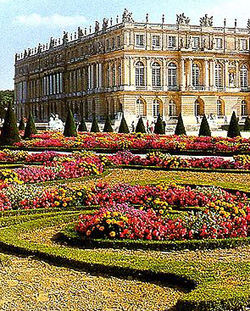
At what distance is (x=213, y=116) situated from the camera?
5719cm

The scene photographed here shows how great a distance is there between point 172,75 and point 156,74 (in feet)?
5.43

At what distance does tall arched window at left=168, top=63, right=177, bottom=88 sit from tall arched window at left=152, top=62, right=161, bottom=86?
3.38ft

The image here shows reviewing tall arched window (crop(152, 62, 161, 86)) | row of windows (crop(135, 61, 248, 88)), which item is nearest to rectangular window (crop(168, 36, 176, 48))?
row of windows (crop(135, 61, 248, 88))

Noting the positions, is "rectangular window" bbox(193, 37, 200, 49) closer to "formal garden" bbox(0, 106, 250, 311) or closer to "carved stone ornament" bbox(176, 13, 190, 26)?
"carved stone ornament" bbox(176, 13, 190, 26)

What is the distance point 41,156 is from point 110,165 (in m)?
2.56

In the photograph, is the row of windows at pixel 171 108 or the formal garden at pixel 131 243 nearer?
the formal garden at pixel 131 243

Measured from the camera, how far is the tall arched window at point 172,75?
59656mm

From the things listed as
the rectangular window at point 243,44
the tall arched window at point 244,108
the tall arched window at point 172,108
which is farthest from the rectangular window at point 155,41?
Answer: the tall arched window at point 244,108

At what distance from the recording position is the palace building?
2291 inches

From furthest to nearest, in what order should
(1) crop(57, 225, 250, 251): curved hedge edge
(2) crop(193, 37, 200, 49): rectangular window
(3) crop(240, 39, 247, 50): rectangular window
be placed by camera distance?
(3) crop(240, 39, 247, 50): rectangular window, (2) crop(193, 37, 200, 49): rectangular window, (1) crop(57, 225, 250, 251): curved hedge edge

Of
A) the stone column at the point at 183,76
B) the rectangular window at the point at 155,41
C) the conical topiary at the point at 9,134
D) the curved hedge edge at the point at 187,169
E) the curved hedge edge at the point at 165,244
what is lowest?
the curved hedge edge at the point at 165,244

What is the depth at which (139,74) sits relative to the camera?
193 ft

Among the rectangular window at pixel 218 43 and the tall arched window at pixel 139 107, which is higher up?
the rectangular window at pixel 218 43

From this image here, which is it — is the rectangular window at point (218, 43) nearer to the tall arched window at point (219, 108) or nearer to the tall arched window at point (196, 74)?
the tall arched window at point (196, 74)
